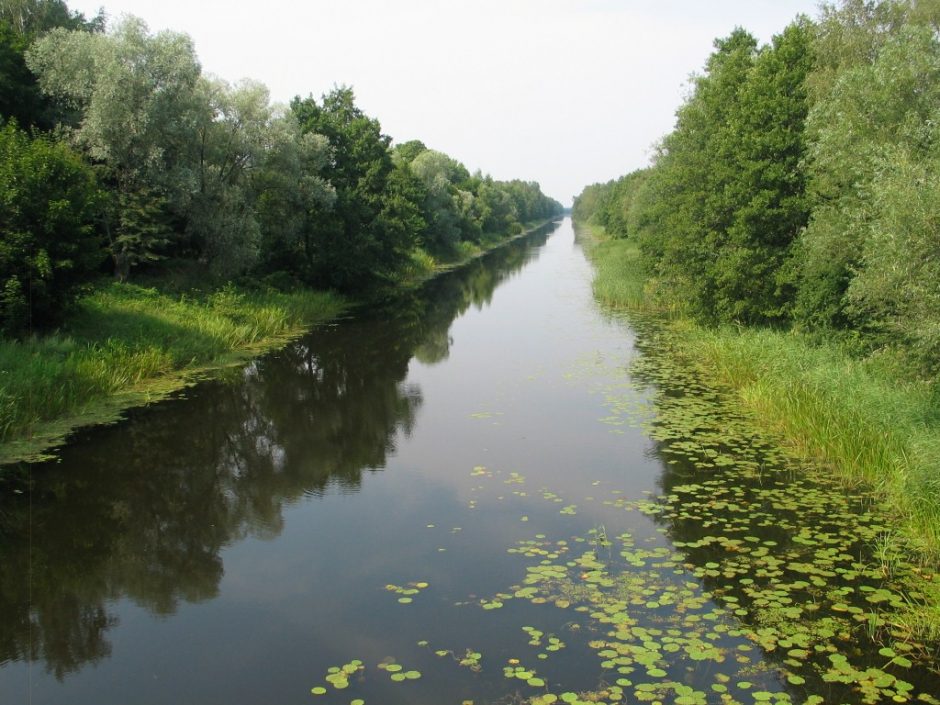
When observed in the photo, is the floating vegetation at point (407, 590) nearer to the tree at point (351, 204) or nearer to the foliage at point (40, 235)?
the foliage at point (40, 235)

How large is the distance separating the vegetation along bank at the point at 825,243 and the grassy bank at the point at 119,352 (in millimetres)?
14960

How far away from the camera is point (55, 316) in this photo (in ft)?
60.6

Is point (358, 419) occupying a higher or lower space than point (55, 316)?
lower

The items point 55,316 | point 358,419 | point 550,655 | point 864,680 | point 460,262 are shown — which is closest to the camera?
point 864,680

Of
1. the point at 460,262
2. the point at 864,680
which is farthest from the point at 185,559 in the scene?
the point at 460,262

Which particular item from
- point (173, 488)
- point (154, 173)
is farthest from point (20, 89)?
point (173, 488)

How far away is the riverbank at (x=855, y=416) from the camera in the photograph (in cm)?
952

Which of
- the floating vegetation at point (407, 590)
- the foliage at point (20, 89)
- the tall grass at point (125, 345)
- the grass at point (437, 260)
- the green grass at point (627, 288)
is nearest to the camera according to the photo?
the floating vegetation at point (407, 590)

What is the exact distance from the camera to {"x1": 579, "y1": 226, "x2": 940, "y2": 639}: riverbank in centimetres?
952

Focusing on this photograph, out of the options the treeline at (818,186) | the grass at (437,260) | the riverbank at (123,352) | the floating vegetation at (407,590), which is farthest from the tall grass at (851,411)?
the grass at (437,260)

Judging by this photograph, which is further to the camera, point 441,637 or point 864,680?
point 441,637

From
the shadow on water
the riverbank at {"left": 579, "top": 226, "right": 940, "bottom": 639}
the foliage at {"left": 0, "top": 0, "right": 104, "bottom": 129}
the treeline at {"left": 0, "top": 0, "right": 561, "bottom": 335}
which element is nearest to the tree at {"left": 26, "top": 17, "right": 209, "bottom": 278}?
the treeline at {"left": 0, "top": 0, "right": 561, "bottom": 335}

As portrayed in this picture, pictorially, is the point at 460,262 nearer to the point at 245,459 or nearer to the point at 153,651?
the point at 245,459

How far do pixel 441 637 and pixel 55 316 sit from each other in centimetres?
1543
